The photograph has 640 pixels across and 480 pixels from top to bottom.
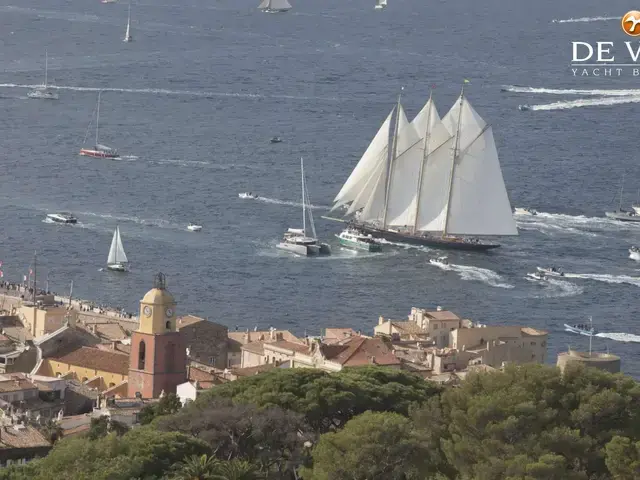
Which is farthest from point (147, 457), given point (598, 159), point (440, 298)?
point (598, 159)

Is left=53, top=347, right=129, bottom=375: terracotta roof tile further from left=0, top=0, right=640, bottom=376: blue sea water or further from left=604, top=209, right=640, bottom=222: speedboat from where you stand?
left=604, top=209, right=640, bottom=222: speedboat

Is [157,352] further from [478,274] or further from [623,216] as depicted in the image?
[623,216]

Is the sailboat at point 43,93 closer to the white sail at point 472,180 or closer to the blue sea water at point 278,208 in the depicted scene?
the blue sea water at point 278,208

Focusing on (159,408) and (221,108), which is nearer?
(159,408)

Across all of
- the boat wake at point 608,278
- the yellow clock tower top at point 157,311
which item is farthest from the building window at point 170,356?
the boat wake at point 608,278

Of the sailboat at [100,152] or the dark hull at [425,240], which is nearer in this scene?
the dark hull at [425,240]

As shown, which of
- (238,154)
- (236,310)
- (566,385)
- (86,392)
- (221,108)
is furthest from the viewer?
(221,108)

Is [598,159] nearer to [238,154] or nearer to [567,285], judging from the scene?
[238,154]
